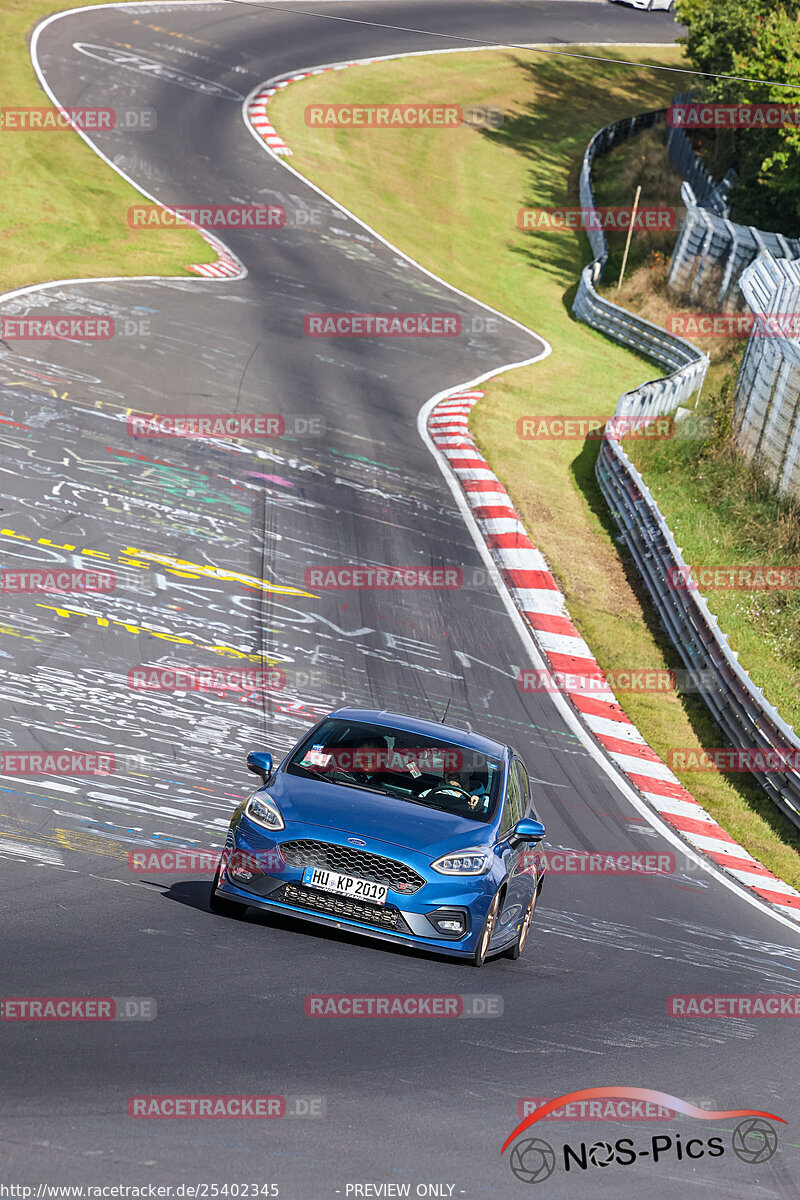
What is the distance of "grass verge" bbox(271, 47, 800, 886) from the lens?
20125 mm

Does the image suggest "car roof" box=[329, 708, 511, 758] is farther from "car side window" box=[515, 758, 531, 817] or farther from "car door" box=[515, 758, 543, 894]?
"car door" box=[515, 758, 543, 894]

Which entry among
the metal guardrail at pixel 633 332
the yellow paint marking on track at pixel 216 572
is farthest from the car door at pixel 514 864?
the metal guardrail at pixel 633 332

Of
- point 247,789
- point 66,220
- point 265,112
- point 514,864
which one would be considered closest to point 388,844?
point 514,864

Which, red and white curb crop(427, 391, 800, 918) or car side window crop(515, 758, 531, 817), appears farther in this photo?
red and white curb crop(427, 391, 800, 918)

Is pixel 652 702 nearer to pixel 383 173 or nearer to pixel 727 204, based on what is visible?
pixel 727 204

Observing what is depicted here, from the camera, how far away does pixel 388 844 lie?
9.17 m

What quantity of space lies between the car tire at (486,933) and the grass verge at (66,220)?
72.7 ft

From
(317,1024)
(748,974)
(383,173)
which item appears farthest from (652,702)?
(383,173)

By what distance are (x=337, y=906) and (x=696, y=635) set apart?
1173 cm

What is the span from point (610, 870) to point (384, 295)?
2501cm

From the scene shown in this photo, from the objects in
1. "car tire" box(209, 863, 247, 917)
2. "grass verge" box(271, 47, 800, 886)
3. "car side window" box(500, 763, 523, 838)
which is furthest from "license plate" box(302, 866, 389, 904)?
"grass verge" box(271, 47, 800, 886)

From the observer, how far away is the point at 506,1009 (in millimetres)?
8930

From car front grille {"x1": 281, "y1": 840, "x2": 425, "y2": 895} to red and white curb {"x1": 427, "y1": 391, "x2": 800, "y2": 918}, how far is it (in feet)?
20.9

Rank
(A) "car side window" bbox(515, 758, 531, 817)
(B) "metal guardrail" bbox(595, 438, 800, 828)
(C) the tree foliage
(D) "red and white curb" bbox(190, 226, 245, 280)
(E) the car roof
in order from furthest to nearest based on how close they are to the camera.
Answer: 1. (C) the tree foliage
2. (D) "red and white curb" bbox(190, 226, 245, 280)
3. (B) "metal guardrail" bbox(595, 438, 800, 828)
4. (A) "car side window" bbox(515, 758, 531, 817)
5. (E) the car roof
